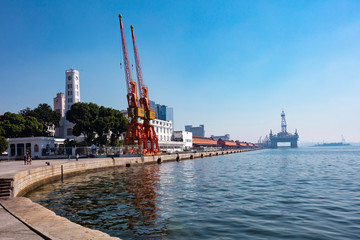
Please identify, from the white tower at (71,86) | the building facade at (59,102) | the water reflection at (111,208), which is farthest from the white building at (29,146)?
the building facade at (59,102)

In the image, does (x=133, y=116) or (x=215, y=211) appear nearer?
(x=215, y=211)

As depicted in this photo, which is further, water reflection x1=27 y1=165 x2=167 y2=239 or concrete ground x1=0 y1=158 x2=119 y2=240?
Answer: water reflection x1=27 y1=165 x2=167 y2=239

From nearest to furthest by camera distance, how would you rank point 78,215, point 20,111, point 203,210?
point 78,215
point 203,210
point 20,111

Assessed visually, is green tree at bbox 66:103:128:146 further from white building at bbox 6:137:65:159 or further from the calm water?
the calm water

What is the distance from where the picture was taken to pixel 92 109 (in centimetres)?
7762

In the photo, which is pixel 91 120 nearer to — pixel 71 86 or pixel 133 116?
pixel 133 116

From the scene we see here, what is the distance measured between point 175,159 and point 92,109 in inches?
1082

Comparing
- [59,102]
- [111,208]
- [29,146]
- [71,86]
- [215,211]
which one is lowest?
[215,211]

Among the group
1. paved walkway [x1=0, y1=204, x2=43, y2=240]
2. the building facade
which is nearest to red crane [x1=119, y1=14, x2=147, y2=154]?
paved walkway [x1=0, y1=204, x2=43, y2=240]

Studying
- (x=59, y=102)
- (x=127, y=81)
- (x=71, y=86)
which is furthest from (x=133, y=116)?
(x=59, y=102)

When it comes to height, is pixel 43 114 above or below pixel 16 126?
above

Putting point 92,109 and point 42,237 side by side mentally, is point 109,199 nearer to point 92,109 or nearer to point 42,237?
point 42,237

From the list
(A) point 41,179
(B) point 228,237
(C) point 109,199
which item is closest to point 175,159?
(A) point 41,179

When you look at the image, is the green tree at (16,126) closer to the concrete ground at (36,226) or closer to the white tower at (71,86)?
the white tower at (71,86)
